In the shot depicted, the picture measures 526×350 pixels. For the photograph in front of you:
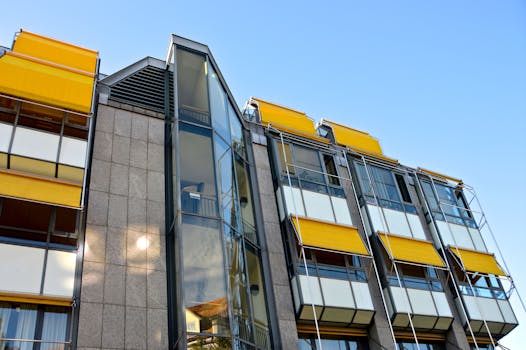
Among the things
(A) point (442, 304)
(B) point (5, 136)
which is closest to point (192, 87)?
(B) point (5, 136)

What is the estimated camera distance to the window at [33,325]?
1263 cm

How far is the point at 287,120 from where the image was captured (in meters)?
24.3

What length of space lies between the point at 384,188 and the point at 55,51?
15.6 metres

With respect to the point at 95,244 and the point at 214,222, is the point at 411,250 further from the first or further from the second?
the point at 95,244

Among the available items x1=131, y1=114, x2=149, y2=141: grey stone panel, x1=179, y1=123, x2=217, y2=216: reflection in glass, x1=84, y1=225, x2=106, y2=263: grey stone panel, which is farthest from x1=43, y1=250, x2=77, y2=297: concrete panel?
x1=131, y1=114, x2=149, y2=141: grey stone panel

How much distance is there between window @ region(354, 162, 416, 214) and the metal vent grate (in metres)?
9.63

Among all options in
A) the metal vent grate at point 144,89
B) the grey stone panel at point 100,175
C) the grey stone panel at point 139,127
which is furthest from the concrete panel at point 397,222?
the grey stone panel at point 100,175

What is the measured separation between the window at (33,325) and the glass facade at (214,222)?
3194mm

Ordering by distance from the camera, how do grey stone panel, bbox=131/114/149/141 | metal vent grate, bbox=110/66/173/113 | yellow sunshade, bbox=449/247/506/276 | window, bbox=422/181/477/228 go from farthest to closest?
window, bbox=422/181/477/228 → yellow sunshade, bbox=449/247/506/276 → metal vent grate, bbox=110/66/173/113 → grey stone panel, bbox=131/114/149/141

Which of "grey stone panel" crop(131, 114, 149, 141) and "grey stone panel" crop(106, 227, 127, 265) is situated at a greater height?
"grey stone panel" crop(131, 114, 149, 141)

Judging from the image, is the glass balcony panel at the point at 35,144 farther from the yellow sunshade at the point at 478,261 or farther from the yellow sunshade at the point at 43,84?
the yellow sunshade at the point at 478,261

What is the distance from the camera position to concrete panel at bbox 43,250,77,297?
13.4 metres

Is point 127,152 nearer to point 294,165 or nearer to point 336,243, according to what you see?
point 294,165

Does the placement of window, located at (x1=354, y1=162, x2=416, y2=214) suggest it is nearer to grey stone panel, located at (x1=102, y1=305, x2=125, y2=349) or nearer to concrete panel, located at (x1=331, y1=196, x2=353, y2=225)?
concrete panel, located at (x1=331, y1=196, x2=353, y2=225)
